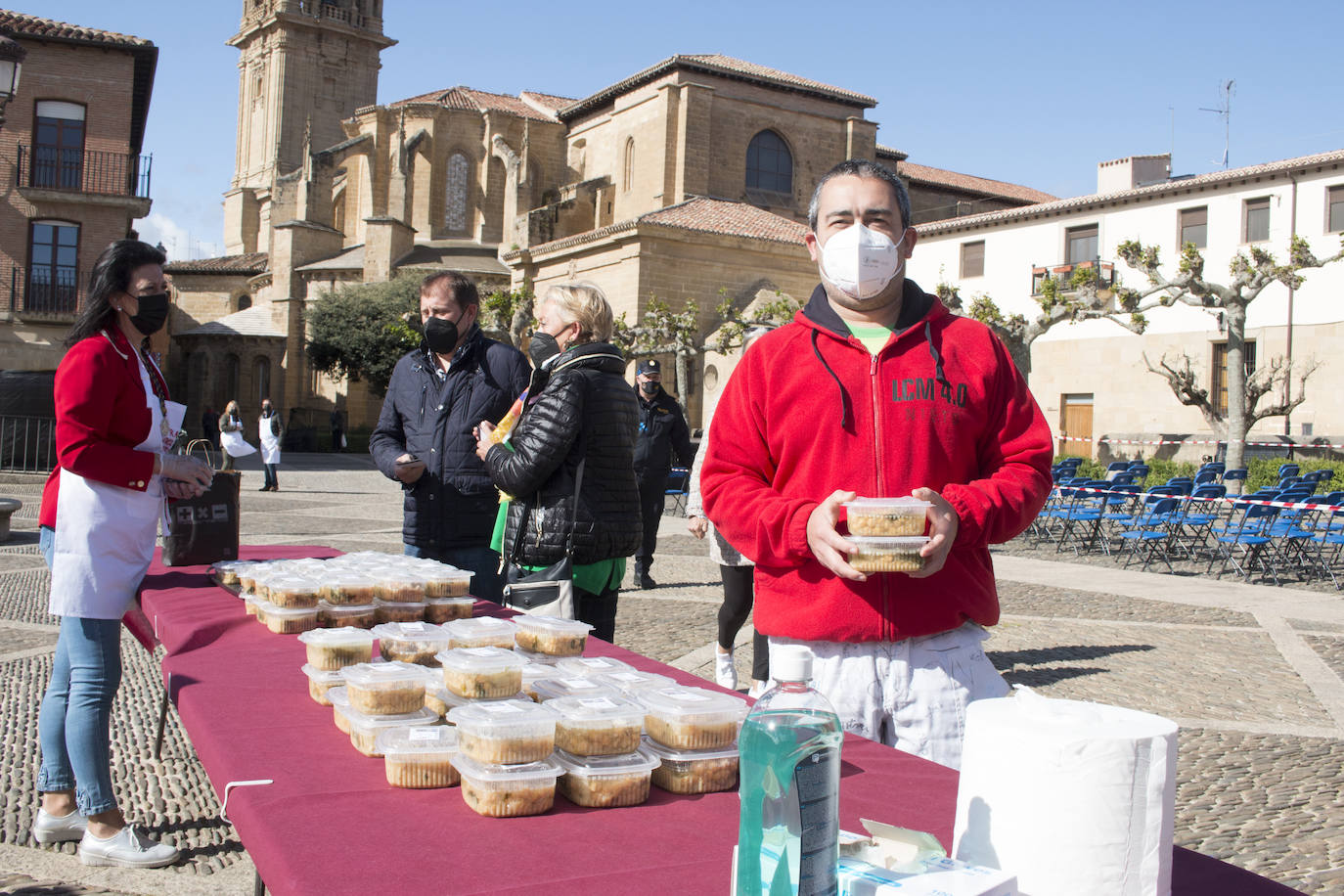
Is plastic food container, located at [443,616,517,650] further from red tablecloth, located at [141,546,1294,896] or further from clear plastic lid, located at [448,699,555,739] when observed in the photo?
clear plastic lid, located at [448,699,555,739]

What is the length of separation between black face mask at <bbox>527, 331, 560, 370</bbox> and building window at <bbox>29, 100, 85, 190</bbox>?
29.0m

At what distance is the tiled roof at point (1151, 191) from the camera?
29.2 m

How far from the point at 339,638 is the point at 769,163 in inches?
1765

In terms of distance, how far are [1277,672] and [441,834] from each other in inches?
288

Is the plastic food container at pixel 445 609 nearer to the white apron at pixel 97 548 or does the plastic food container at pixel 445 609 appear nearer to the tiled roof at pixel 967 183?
the white apron at pixel 97 548

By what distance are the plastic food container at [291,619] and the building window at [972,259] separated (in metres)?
37.7

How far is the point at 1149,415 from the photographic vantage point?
32344 millimetres

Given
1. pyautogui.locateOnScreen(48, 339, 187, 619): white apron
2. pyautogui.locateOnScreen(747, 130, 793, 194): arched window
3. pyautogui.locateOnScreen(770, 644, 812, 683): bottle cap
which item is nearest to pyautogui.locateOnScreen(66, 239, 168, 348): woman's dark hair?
pyautogui.locateOnScreen(48, 339, 187, 619): white apron

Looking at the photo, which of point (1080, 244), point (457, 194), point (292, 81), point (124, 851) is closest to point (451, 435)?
point (124, 851)

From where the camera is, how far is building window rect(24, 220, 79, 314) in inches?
1082

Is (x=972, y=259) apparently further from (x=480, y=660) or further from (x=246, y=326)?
(x=480, y=660)

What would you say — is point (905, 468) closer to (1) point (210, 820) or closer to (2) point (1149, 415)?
(1) point (210, 820)

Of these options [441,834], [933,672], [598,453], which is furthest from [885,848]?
[598,453]

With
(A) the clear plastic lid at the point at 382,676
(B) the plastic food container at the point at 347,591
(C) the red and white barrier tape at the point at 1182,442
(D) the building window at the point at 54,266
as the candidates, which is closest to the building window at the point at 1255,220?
(C) the red and white barrier tape at the point at 1182,442
